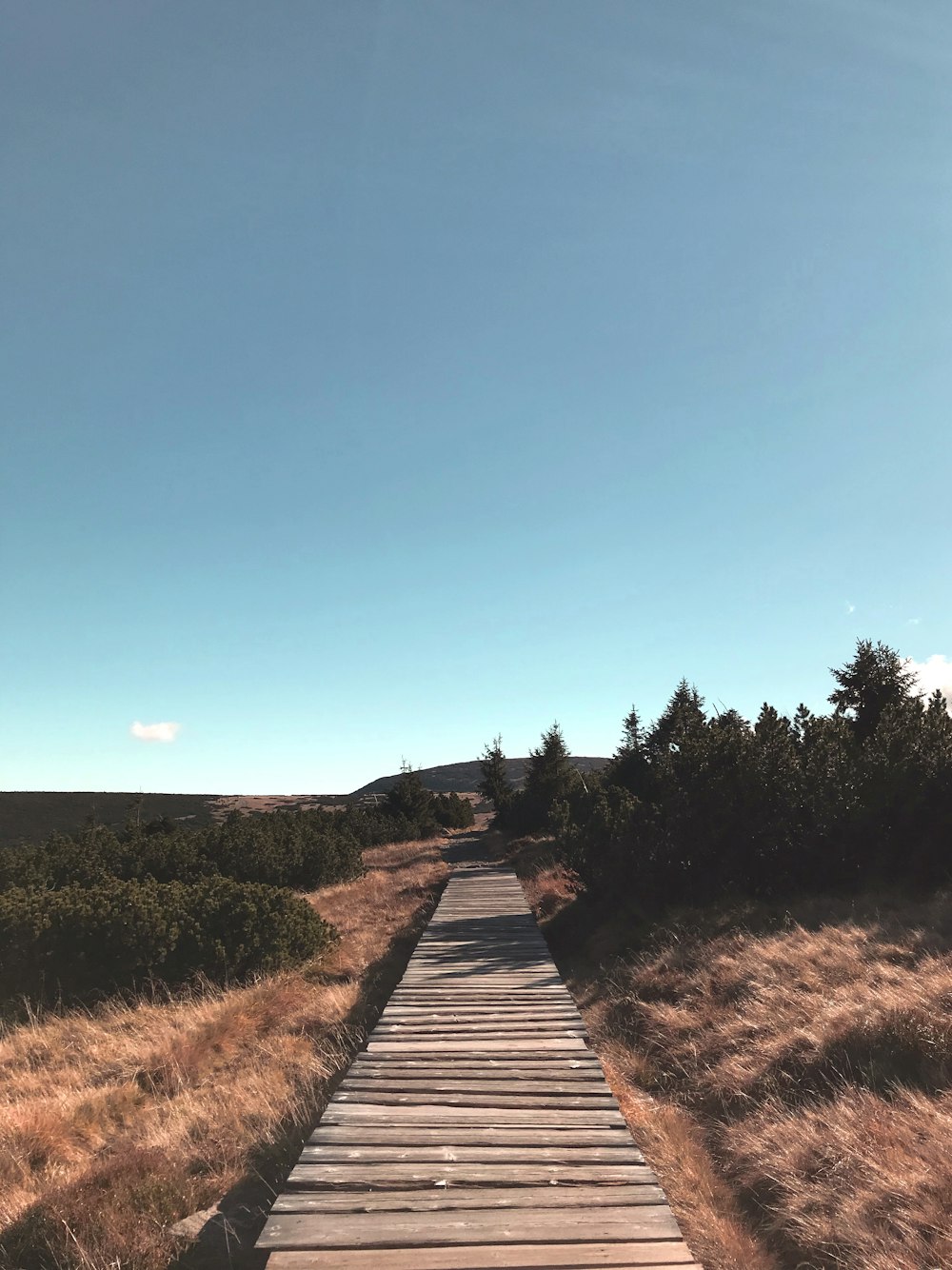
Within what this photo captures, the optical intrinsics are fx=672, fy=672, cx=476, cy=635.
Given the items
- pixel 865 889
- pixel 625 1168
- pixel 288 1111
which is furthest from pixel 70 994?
pixel 865 889

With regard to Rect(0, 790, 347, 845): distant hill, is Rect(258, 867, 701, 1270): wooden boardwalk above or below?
below

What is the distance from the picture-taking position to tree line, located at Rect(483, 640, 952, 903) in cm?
1110

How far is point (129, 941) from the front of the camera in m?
10.5

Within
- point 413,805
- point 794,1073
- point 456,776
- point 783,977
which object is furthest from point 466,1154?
point 456,776

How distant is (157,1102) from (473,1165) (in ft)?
15.6

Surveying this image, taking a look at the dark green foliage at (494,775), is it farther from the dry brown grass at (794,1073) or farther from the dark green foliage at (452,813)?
the dry brown grass at (794,1073)

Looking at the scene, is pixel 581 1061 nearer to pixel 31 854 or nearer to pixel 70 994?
pixel 70 994

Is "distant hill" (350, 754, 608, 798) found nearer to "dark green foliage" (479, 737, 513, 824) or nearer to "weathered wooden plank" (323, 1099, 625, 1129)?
"dark green foliage" (479, 737, 513, 824)

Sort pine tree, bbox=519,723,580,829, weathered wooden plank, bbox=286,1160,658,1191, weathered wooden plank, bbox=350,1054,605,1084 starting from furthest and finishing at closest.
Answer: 1. pine tree, bbox=519,723,580,829
2. weathered wooden plank, bbox=350,1054,605,1084
3. weathered wooden plank, bbox=286,1160,658,1191

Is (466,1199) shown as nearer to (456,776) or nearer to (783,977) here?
(783,977)

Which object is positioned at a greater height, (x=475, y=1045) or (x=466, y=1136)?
(x=466, y=1136)

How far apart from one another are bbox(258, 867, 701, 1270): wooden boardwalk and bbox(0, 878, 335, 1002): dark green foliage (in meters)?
5.10

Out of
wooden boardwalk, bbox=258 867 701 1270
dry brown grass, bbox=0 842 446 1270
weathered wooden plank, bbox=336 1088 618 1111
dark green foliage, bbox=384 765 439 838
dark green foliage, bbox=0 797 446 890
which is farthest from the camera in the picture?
dark green foliage, bbox=384 765 439 838

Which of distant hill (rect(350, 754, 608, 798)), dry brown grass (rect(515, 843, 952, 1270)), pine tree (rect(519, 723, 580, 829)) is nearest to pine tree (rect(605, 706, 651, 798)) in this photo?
pine tree (rect(519, 723, 580, 829))
